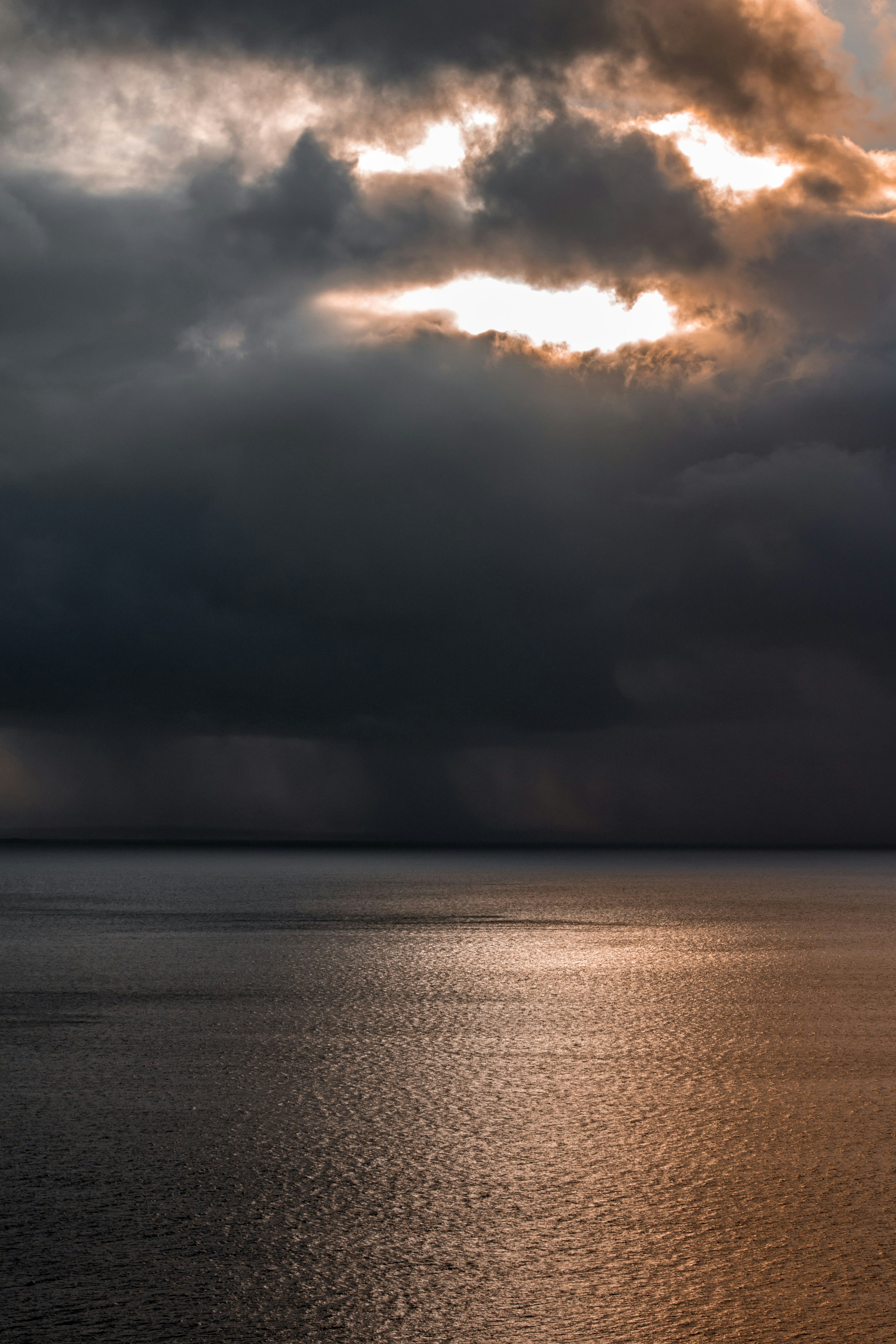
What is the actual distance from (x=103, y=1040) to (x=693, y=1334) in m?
14.0

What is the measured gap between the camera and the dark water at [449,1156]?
815 cm

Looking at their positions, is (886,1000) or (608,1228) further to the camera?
(886,1000)

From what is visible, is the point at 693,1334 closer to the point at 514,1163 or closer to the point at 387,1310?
the point at 387,1310

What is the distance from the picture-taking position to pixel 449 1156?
39.7ft

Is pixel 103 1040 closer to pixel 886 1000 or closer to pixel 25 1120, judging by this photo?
pixel 25 1120

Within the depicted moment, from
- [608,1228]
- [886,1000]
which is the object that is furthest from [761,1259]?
[886,1000]

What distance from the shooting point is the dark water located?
815cm

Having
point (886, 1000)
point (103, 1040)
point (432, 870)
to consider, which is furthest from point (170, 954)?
point (432, 870)

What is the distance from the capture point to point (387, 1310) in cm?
802

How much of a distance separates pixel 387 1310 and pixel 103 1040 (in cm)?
1281

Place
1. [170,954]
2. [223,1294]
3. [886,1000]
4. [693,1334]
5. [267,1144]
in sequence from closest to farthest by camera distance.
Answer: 1. [693,1334]
2. [223,1294]
3. [267,1144]
4. [886,1000]
5. [170,954]

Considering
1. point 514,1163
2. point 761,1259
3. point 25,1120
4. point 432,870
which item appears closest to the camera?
point 761,1259

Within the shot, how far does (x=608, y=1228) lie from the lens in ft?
32.1

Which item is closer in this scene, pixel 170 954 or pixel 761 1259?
pixel 761 1259
